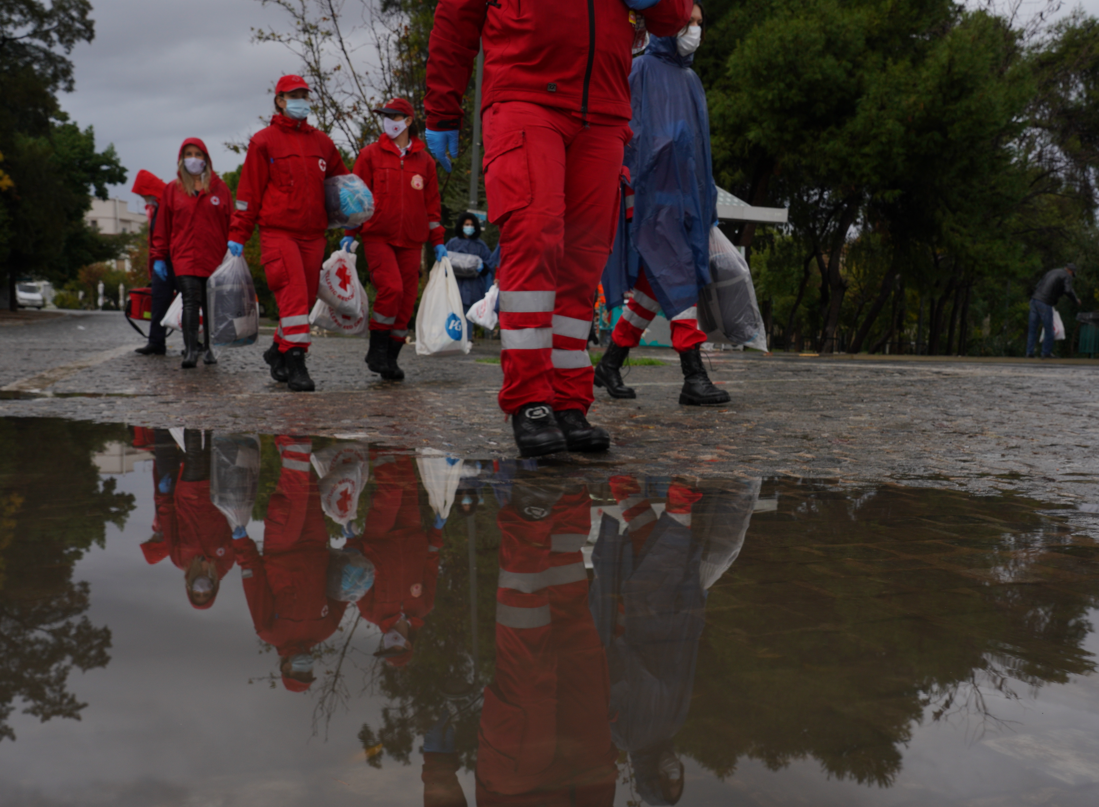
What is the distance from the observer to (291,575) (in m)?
1.95

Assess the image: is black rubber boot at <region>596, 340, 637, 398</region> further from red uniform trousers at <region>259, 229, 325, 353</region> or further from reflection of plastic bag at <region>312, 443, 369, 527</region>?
reflection of plastic bag at <region>312, 443, 369, 527</region>

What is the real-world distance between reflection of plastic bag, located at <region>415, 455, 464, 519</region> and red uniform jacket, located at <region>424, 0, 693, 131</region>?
1386 mm

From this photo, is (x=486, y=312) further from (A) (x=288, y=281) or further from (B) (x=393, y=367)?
(A) (x=288, y=281)

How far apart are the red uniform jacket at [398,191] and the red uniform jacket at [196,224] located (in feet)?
6.67

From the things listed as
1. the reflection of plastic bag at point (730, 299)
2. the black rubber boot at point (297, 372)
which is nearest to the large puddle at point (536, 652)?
the reflection of plastic bag at point (730, 299)

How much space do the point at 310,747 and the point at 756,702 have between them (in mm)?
574

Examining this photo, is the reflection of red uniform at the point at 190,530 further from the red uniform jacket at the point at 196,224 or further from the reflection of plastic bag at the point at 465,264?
the reflection of plastic bag at the point at 465,264

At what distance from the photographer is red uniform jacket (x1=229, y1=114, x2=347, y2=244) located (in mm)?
7074

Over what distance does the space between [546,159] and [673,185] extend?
2.17 m

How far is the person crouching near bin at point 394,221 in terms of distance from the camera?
786cm

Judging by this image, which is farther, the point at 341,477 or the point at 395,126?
the point at 395,126

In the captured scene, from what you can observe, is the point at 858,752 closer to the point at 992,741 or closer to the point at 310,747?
the point at 992,741

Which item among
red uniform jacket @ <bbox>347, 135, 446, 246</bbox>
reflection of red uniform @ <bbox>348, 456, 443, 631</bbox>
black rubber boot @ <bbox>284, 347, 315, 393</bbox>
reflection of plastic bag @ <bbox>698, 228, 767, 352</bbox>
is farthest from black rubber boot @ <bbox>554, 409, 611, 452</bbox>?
red uniform jacket @ <bbox>347, 135, 446, 246</bbox>

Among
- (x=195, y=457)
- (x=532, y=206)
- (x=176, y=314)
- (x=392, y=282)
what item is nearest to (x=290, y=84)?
(x=392, y=282)
